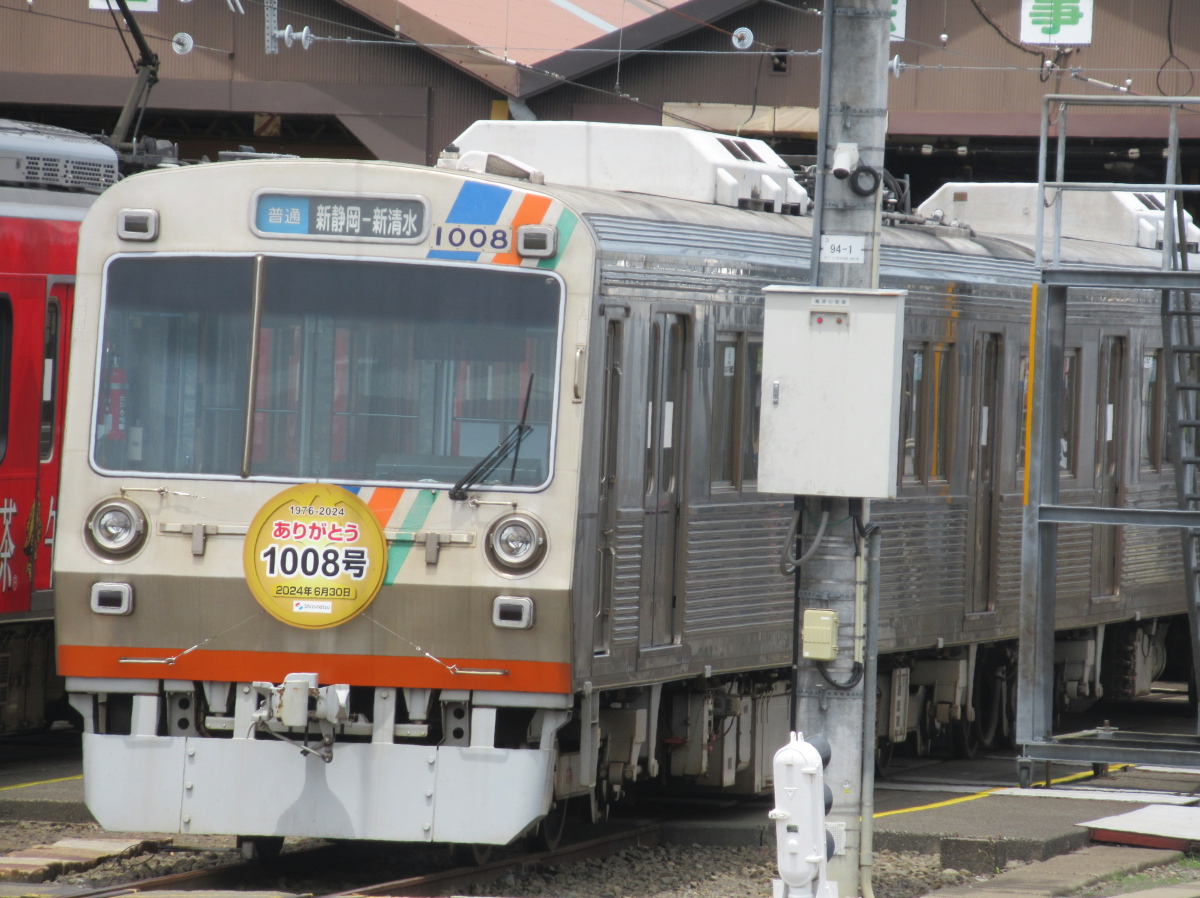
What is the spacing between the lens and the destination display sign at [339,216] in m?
8.73

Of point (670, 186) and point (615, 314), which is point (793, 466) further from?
point (670, 186)

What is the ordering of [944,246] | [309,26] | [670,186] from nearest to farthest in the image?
[670,186]
[944,246]
[309,26]

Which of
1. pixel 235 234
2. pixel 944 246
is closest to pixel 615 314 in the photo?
pixel 235 234

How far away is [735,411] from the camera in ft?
33.7

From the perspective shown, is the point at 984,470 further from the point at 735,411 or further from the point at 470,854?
the point at 470,854

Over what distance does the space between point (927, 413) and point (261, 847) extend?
4.77m

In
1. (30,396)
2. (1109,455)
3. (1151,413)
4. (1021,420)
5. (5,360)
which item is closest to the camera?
(5,360)

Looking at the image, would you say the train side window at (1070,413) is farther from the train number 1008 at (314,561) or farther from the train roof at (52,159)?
the train number 1008 at (314,561)

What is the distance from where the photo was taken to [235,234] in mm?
8773

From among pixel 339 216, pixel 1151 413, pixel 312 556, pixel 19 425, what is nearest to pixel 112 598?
pixel 312 556

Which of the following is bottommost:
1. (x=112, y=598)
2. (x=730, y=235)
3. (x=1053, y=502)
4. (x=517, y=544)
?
(x=112, y=598)

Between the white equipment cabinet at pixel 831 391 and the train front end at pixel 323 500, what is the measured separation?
33.0 inches

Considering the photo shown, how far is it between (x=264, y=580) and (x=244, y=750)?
0.70 m

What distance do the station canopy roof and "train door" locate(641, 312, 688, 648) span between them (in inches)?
514
